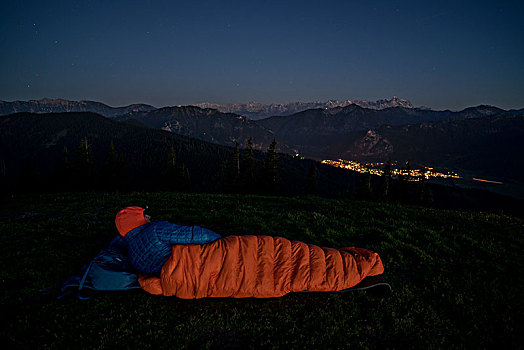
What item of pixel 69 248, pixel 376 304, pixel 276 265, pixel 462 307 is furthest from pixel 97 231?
pixel 462 307

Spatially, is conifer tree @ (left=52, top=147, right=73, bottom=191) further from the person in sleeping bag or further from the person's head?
the person in sleeping bag

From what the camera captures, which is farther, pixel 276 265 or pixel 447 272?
pixel 447 272

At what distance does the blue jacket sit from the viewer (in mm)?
5504

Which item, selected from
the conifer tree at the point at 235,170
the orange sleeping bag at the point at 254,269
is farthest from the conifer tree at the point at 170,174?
the orange sleeping bag at the point at 254,269

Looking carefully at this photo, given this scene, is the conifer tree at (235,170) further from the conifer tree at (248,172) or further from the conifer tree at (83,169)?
the conifer tree at (83,169)

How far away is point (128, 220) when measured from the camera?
618cm

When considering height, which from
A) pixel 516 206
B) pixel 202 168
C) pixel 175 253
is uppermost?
pixel 175 253

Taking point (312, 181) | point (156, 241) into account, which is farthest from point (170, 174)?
point (156, 241)

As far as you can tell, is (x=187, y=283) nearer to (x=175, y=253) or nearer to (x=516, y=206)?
(x=175, y=253)

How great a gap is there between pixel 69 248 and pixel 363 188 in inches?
1740

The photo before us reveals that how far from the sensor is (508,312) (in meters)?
5.74

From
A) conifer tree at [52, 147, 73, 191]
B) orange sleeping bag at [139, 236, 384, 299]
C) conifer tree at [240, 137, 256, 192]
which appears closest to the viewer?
orange sleeping bag at [139, 236, 384, 299]

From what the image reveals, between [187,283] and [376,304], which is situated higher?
[187,283]

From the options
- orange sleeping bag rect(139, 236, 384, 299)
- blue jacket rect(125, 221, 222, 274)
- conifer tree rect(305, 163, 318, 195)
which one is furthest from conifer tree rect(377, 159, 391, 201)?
blue jacket rect(125, 221, 222, 274)
